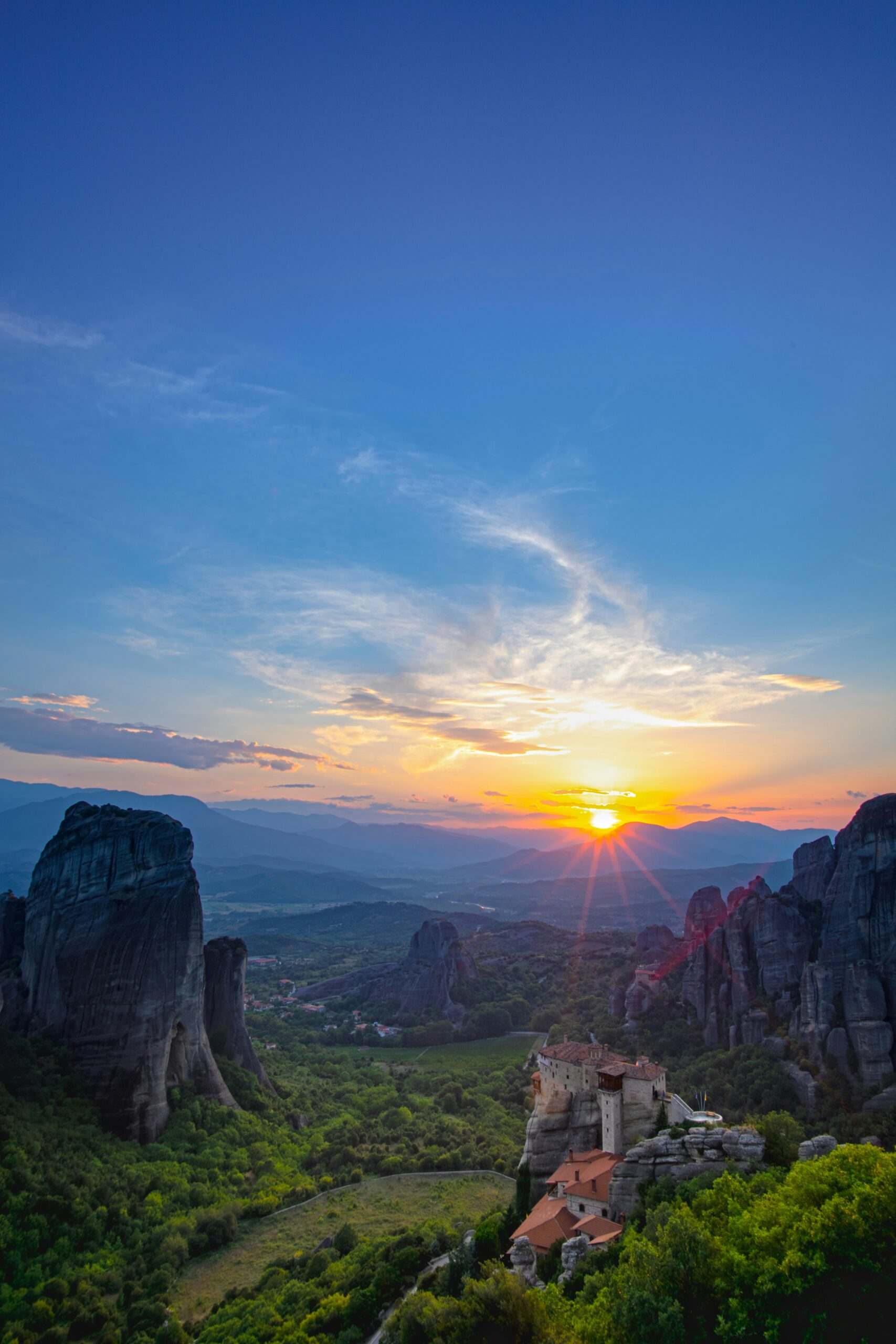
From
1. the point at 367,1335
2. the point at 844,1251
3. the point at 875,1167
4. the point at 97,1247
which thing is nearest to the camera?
the point at 844,1251

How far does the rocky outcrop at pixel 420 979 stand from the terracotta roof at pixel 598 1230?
3770 inches

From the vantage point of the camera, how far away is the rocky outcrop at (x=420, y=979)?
132m

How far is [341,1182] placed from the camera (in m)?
58.0

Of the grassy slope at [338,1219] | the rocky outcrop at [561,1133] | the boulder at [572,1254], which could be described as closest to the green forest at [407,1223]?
the boulder at [572,1254]

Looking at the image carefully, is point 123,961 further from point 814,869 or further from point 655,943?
point 655,943

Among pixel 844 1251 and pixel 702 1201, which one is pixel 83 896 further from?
pixel 844 1251

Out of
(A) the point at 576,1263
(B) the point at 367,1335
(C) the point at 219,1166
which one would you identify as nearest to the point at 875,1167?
(A) the point at 576,1263

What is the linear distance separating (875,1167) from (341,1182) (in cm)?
4562

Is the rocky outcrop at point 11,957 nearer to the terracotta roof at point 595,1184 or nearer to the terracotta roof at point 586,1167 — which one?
the terracotta roof at point 586,1167

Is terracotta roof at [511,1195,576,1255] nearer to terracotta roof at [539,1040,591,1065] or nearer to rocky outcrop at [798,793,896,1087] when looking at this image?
terracotta roof at [539,1040,591,1065]

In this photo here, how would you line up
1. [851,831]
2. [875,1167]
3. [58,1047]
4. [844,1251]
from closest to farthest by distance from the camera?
[844,1251]
[875,1167]
[58,1047]
[851,831]

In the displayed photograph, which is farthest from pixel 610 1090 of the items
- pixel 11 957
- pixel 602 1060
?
pixel 11 957

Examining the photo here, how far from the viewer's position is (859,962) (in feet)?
198

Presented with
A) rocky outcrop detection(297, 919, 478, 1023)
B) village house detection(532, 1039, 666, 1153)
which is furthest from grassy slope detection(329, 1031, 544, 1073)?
village house detection(532, 1039, 666, 1153)
